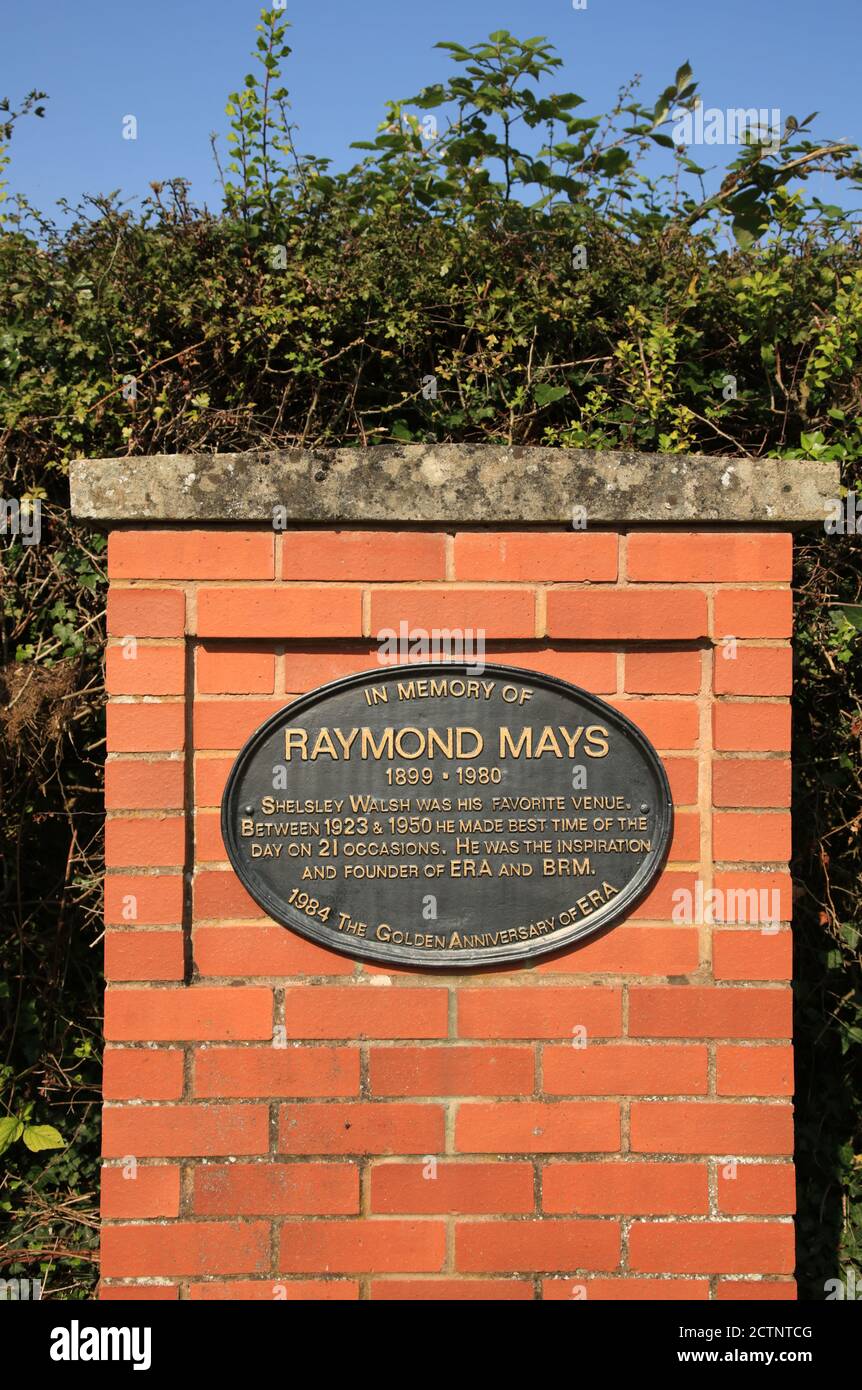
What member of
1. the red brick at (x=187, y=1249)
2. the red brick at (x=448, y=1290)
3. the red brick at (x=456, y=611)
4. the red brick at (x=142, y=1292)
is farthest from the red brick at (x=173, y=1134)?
the red brick at (x=456, y=611)

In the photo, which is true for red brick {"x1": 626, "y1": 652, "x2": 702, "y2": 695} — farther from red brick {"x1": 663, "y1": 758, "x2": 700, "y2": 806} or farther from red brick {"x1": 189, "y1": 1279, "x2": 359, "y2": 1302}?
red brick {"x1": 189, "y1": 1279, "x2": 359, "y2": 1302}

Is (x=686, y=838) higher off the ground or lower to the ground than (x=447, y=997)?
higher

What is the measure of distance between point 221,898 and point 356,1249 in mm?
770

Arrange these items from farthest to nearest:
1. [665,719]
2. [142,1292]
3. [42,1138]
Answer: [42,1138], [665,719], [142,1292]

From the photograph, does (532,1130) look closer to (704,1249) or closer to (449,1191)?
(449,1191)

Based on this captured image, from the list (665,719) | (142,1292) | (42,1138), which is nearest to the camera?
(142,1292)

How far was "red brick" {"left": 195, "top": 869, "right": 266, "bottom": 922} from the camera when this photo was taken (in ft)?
7.43

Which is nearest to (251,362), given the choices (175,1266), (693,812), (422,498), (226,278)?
(226,278)

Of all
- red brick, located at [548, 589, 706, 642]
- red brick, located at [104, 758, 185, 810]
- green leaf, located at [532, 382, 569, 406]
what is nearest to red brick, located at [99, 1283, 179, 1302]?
red brick, located at [104, 758, 185, 810]

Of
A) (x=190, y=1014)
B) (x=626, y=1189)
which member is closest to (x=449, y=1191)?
(x=626, y=1189)

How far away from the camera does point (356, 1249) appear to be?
2205mm

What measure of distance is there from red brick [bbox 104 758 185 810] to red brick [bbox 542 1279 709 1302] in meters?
1.27

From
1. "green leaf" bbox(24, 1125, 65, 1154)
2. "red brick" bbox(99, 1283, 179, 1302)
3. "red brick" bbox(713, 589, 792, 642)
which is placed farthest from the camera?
"green leaf" bbox(24, 1125, 65, 1154)

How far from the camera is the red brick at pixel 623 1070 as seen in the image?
2238 millimetres
